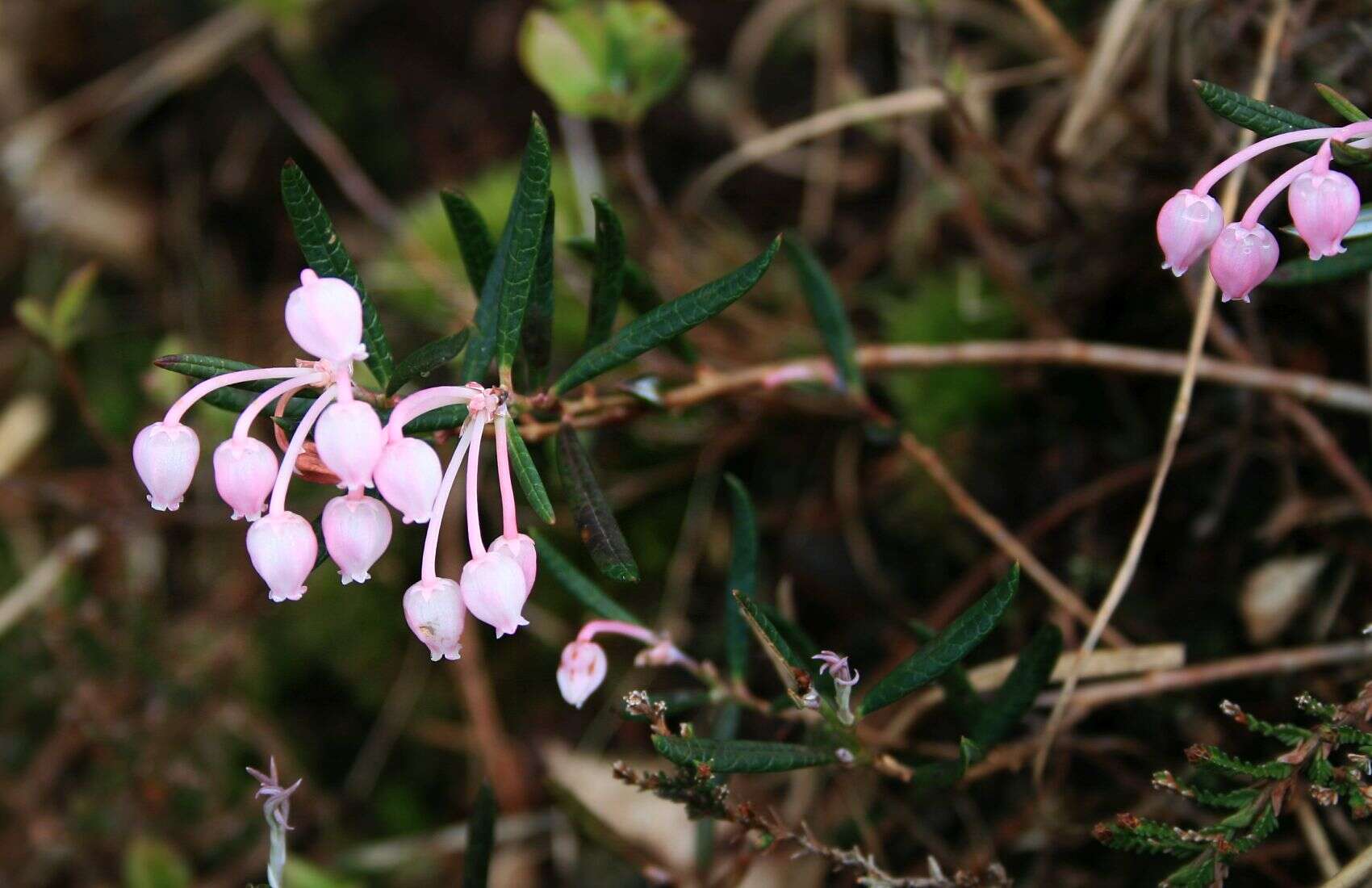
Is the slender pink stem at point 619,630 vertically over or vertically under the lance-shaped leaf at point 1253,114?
under

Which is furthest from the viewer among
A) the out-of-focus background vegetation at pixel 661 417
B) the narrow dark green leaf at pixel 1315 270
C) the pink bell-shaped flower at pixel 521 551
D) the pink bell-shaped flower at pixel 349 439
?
the out-of-focus background vegetation at pixel 661 417

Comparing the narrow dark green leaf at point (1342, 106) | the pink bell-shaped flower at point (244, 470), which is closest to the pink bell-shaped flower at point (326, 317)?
the pink bell-shaped flower at point (244, 470)

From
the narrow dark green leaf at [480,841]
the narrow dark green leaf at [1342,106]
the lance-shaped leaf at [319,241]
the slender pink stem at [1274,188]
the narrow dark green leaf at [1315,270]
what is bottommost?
the narrow dark green leaf at [480,841]

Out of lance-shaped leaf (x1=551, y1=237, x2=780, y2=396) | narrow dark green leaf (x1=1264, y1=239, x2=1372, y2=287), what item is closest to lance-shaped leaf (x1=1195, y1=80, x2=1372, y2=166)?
narrow dark green leaf (x1=1264, y1=239, x2=1372, y2=287)

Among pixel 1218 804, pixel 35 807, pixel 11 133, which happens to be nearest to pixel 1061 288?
pixel 1218 804

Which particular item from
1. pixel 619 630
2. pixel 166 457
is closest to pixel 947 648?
pixel 619 630

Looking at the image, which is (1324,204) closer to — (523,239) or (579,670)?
(523,239)

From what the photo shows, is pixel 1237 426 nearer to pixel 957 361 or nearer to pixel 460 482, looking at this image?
pixel 957 361

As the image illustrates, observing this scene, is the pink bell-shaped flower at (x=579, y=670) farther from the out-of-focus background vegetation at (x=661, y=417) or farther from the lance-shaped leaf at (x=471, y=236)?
the out-of-focus background vegetation at (x=661, y=417)
